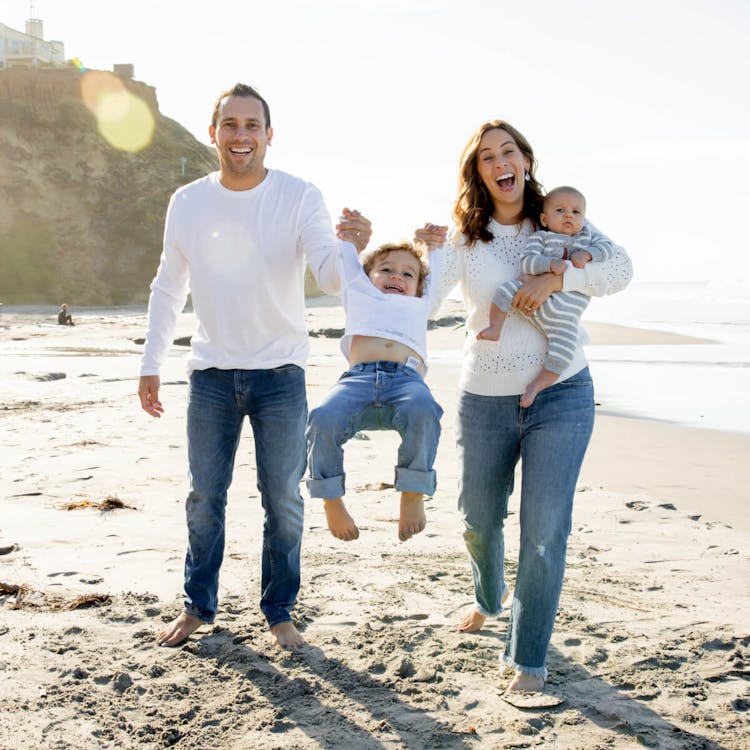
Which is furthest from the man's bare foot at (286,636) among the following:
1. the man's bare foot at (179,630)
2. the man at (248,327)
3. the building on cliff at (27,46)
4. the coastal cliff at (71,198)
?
the building on cliff at (27,46)

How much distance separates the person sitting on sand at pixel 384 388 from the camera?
3.78m

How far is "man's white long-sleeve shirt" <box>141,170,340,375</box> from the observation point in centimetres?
420

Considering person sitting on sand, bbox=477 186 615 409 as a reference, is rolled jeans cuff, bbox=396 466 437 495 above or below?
below

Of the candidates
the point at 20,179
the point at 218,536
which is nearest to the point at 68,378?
the point at 218,536

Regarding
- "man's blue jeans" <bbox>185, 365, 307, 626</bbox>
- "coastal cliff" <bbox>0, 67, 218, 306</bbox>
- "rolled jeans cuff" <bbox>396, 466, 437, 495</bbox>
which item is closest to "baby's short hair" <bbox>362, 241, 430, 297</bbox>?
"man's blue jeans" <bbox>185, 365, 307, 626</bbox>

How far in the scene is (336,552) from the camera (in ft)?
18.9

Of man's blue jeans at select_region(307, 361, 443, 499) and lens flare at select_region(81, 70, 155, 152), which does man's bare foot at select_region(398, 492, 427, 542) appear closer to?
man's blue jeans at select_region(307, 361, 443, 499)

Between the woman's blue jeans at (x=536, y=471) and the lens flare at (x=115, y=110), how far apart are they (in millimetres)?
58062

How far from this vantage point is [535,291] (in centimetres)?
381

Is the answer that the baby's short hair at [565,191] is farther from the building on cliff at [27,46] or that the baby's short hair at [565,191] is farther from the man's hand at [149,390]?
the building on cliff at [27,46]

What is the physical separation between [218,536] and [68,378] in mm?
11233

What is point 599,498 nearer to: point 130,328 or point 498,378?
point 498,378

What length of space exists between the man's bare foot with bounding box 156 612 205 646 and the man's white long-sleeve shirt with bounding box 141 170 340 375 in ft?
4.16

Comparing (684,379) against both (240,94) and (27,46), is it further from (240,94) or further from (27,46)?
(27,46)
